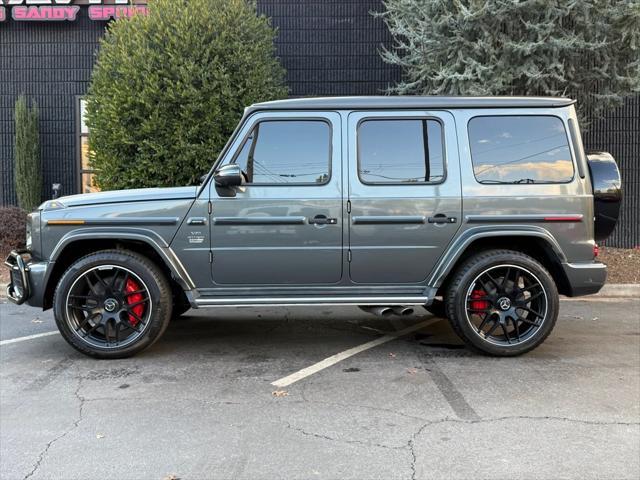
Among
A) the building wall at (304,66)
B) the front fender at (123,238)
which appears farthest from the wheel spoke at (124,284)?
the building wall at (304,66)

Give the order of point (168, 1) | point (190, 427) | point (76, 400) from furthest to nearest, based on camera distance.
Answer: point (168, 1), point (76, 400), point (190, 427)

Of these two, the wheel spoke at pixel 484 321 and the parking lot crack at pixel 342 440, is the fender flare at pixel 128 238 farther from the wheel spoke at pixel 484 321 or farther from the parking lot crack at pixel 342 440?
the wheel spoke at pixel 484 321

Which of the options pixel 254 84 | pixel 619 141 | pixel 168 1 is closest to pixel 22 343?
pixel 254 84

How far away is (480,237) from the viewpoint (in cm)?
493

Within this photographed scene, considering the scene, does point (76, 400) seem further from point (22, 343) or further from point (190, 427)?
point (22, 343)

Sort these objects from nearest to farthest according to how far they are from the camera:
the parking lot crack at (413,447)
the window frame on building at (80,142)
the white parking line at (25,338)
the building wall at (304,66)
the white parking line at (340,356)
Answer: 1. the parking lot crack at (413,447)
2. the white parking line at (340,356)
3. the white parking line at (25,338)
4. the building wall at (304,66)
5. the window frame on building at (80,142)

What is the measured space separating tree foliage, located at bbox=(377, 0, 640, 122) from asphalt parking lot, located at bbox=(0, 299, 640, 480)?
405 cm

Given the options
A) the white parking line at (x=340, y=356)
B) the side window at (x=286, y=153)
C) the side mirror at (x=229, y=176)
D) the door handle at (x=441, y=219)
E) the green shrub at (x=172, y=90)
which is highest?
the green shrub at (x=172, y=90)

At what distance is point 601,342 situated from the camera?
5668 mm

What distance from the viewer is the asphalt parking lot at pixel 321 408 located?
314cm

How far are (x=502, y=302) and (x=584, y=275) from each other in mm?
726

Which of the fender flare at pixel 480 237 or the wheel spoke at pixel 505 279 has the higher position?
the fender flare at pixel 480 237

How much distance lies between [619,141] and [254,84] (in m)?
7.37

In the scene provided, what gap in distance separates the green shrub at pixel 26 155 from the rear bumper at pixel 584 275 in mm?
10281
